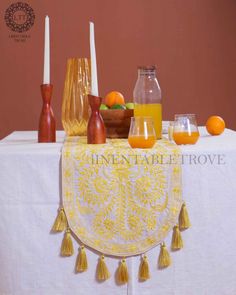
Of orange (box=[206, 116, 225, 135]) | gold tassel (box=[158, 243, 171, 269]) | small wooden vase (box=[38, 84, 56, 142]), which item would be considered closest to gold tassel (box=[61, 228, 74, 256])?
gold tassel (box=[158, 243, 171, 269])

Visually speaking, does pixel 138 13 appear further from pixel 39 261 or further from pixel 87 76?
pixel 39 261

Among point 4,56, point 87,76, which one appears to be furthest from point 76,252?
point 4,56

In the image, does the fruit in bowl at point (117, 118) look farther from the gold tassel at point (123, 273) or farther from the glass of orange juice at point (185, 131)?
the gold tassel at point (123, 273)

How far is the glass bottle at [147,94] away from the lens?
1.50 meters

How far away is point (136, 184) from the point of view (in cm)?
131

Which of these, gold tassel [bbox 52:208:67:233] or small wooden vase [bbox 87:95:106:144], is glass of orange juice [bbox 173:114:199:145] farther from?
gold tassel [bbox 52:208:67:233]

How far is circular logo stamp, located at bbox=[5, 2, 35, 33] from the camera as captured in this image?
3.47 m

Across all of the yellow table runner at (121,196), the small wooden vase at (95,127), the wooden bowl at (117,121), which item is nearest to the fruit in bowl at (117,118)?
the wooden bowl at (117,121)

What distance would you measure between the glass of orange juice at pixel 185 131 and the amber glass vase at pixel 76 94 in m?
0.34

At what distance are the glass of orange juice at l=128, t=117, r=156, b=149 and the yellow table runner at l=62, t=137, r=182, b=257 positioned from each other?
21 millimetres

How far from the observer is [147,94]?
4.99 feet

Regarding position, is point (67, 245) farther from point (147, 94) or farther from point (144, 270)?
point (147, 94)

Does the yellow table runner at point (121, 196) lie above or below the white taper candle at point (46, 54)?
below

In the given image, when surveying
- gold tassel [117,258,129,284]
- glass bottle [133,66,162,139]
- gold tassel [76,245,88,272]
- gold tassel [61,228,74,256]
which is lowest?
gold tassel [117,258,129,284]
